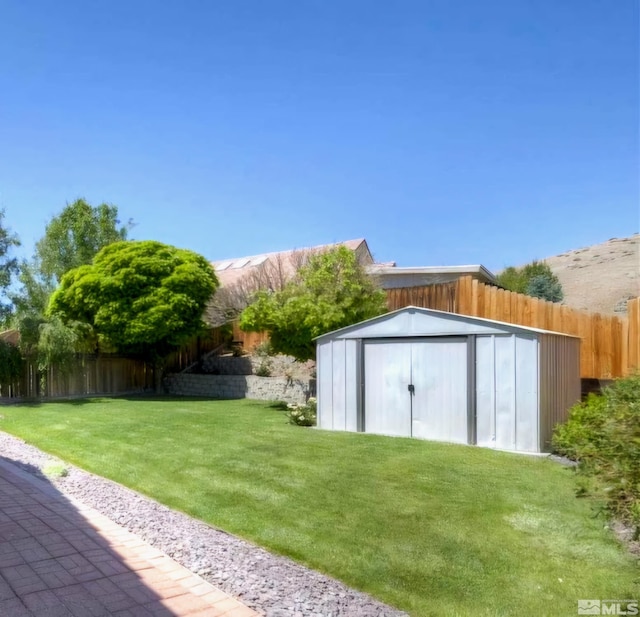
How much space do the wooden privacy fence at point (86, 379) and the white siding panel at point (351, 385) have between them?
473 inches

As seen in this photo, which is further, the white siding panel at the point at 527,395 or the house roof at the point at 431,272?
the house roof at the point at 431,272

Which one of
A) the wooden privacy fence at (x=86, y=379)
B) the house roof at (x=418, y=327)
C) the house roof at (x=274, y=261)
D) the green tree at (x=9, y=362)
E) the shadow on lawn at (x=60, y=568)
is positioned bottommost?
the wooden privacy fence at (x=86, y=379)

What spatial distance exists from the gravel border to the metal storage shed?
6138mm

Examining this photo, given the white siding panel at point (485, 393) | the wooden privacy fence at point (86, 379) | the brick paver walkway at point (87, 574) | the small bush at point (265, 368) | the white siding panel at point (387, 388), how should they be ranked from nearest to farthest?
the brick paver walkway at point (87, 574)
the white siding panel at point (485, 393)
the white siding panel at point (387, 388)
the wooden privacy fence at point (86, 379)
the small bush at point (265, 368)

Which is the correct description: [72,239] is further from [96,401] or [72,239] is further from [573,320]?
[573,320]

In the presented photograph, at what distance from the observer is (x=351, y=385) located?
11805 millimetres

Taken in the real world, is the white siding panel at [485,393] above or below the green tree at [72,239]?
below

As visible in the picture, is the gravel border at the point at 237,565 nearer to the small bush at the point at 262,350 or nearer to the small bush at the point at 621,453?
the small bush at the point at 621,453

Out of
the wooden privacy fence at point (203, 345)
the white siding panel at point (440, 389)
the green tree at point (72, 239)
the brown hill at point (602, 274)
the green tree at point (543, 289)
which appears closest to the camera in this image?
the white siding panel at point (440, 389)

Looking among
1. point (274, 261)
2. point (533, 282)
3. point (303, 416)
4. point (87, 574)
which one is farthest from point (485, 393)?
point (533, 282)

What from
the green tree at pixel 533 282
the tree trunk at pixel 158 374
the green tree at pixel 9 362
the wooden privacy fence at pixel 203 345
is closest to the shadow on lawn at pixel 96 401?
the green tree at pixel 9 362

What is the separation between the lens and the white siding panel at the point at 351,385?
38.4ft

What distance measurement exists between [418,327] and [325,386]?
2739 mm

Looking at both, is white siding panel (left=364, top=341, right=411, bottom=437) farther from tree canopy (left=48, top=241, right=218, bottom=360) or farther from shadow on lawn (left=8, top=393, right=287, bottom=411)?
tree canopy (left=48, top=241, right=218, bottom=360)
